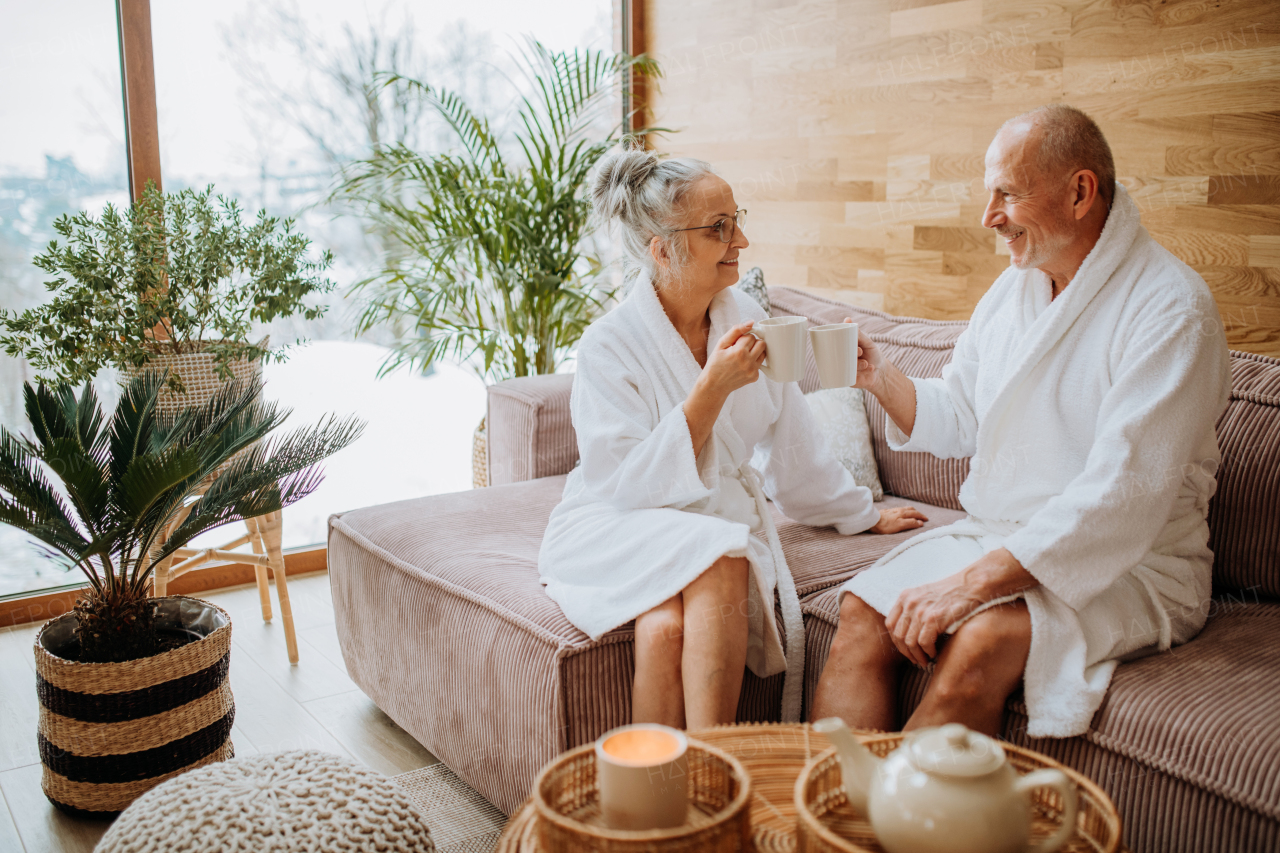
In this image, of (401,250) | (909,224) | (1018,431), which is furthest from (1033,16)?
(401,250)

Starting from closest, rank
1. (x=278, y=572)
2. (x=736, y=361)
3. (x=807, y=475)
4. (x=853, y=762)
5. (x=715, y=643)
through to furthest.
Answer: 1. (x=853, y=762)
2. (x=715, y=643)
3. (x=736, y=361)
4. (x=807, y=475)
5. (x=278, y=572)

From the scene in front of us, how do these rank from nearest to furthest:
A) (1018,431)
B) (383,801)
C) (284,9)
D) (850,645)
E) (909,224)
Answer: (383,801) → (850,645) → (1018,431) → (909,224) → (284,9)

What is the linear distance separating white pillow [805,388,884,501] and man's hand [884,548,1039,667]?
79cm

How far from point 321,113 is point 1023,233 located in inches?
97.0

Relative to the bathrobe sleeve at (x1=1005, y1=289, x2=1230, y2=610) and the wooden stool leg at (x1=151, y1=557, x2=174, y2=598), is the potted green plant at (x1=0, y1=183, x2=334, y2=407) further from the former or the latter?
the bathrobe sleeve at (x1=1005, y1=289, x2=1230, y2=610)

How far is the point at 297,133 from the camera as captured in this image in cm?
328

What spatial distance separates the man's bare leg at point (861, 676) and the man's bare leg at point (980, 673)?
103 millimetres

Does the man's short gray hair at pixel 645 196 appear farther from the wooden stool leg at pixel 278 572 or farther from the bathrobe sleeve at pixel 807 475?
the wooden stool leg at pixel 278 572

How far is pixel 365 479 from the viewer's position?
3.57 meters

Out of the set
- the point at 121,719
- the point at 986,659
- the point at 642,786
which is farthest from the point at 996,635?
the point at 121,719

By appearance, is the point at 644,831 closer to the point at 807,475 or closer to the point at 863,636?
the point at 863,636

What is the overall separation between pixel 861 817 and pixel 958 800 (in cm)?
14

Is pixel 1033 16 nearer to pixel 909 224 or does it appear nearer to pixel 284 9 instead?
pixel 909 224

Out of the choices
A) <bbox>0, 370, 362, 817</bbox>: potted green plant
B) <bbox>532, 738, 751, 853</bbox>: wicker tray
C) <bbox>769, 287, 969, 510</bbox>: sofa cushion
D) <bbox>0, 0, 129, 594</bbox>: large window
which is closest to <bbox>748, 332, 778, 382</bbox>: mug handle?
<bbox>769, 287, 969, 510</bbox>: sofa cushion
